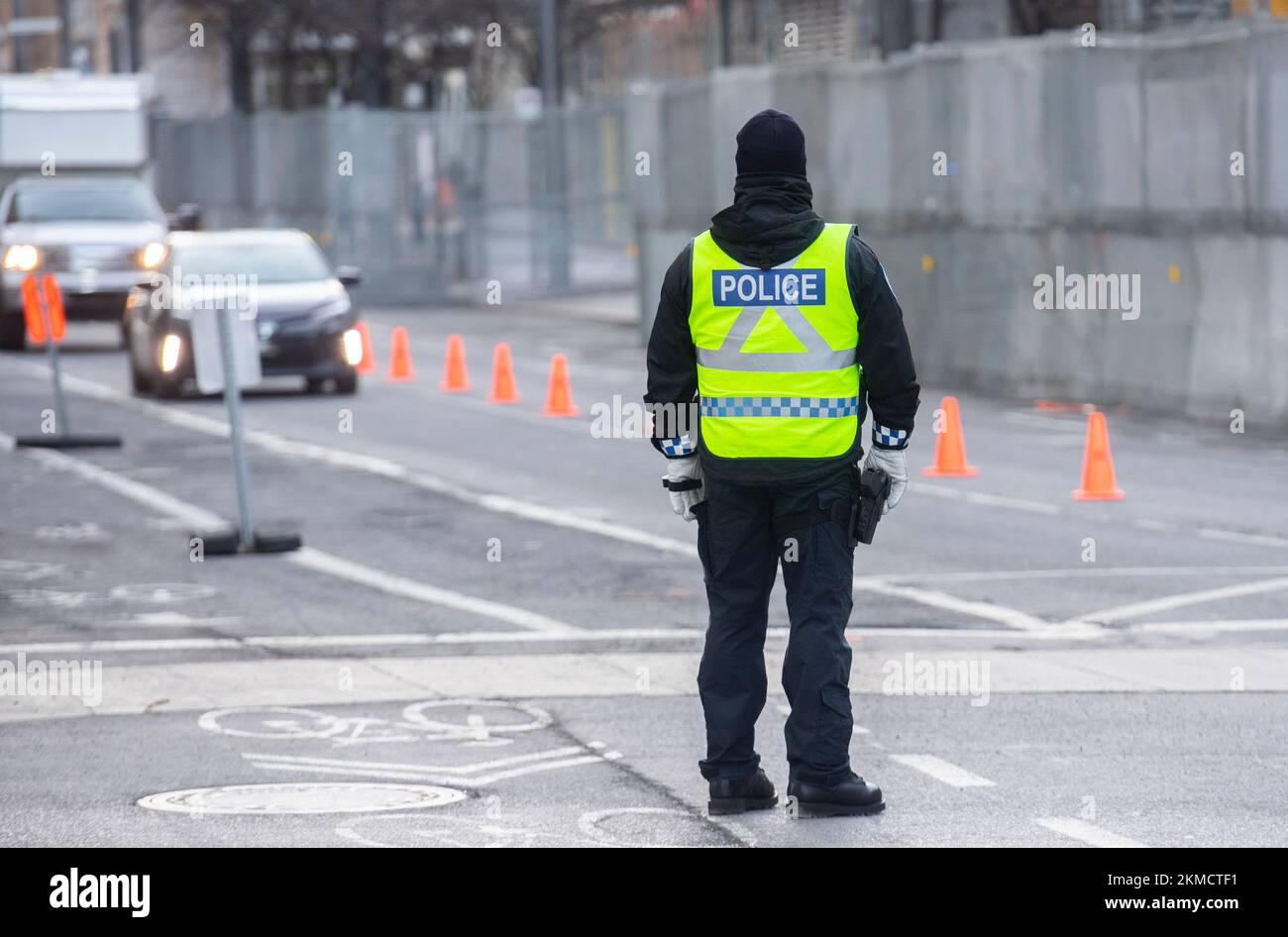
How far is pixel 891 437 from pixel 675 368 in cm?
65

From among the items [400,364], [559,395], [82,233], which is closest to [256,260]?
[400,364]

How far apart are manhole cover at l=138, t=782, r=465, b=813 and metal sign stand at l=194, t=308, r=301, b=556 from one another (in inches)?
230

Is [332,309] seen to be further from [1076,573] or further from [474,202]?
[474,202]

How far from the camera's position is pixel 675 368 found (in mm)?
7359

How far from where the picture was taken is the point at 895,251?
2536 cm

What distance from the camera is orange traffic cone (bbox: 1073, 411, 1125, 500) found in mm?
15492

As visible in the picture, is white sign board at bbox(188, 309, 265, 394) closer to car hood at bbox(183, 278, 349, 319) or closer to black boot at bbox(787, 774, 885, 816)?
black boot at bbox(787, 774, 885, 816)

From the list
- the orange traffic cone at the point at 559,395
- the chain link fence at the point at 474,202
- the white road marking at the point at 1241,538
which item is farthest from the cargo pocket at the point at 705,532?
the chain link fence at the point at 474,202

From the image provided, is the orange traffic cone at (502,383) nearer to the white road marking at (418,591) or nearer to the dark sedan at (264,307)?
the dark sedan at (264,307)

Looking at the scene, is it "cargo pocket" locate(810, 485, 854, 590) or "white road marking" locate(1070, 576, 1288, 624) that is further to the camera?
"white road marking" locate(1070, 576, 1288, 624)

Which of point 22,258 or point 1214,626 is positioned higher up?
point 22,258

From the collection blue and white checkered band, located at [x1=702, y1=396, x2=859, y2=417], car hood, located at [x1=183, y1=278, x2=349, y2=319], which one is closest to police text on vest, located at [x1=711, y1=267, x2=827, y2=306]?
blue and white checkered band, located at [x1=702, y1=396, x2=859, y2=417]

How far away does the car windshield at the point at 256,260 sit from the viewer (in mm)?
23844

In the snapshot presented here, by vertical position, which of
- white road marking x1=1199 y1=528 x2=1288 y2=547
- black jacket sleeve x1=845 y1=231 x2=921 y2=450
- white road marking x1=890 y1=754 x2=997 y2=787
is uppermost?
black jacket sleeve x1=845 y1=231 x2=921 y2=450
